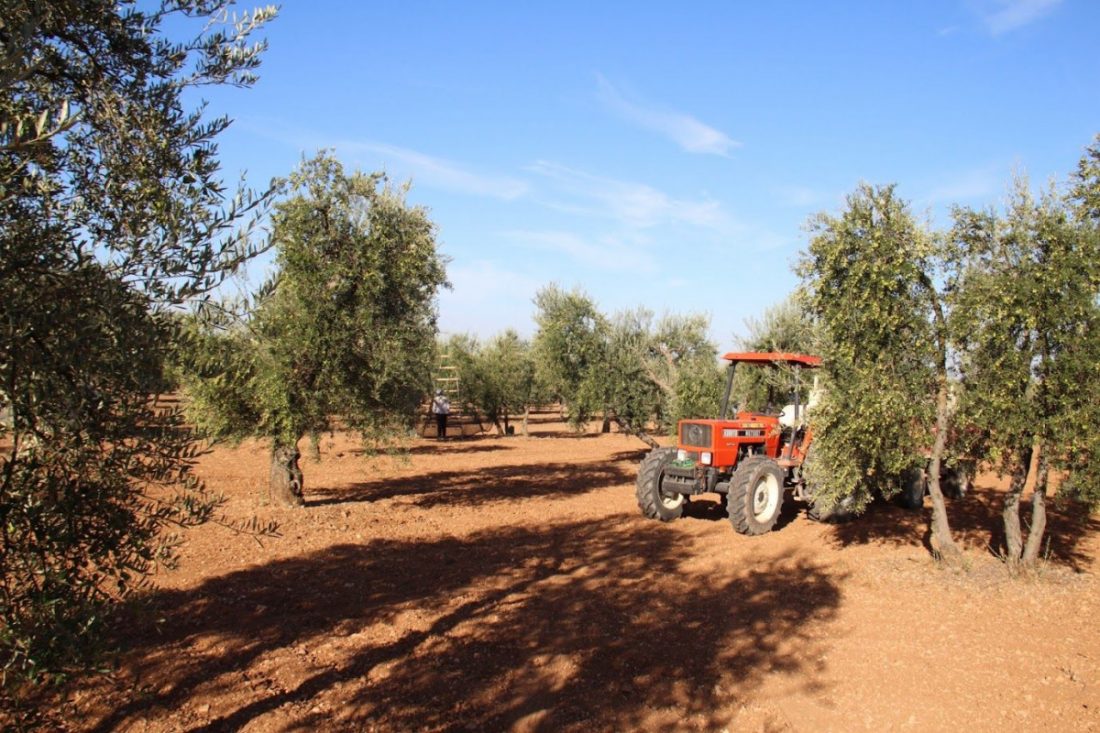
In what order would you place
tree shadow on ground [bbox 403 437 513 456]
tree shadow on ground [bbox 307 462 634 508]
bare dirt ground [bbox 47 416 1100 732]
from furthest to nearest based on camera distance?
tree shadow on ground [bbox 403 437 513 456] < tree shadow on ground [bbox 307 462 634 508] < bare dirt ground [bbox 47 416 1100 732]

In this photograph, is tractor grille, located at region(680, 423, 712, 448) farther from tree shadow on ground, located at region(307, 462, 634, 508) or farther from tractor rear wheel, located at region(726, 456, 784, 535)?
tree shadow on ground, located at region(307, 462, 634, 508)

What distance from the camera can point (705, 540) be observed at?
10664 millimetres

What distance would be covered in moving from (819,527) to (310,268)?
886 centimetres

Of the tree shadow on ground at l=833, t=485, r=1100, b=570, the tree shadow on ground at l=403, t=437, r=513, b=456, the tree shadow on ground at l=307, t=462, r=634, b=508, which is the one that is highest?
the tree shadow on ground at l=833, t=485, r=1100, b=570

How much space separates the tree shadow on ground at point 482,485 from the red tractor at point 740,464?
3.64 m

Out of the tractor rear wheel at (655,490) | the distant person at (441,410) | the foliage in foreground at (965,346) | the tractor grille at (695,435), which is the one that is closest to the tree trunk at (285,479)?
the tractor rear wheel at (655,490)

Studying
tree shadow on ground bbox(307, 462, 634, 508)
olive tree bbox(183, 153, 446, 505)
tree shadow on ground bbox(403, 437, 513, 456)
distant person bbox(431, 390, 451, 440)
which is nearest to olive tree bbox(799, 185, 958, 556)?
olive tree bbox(183, 153, 446, 505)

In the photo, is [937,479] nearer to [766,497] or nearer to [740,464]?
[740,464]

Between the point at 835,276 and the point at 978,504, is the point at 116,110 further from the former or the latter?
the point at 978,504

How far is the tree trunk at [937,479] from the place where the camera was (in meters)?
8.16

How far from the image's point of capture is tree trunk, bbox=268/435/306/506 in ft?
39.6

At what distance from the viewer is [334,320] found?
10.9 metres

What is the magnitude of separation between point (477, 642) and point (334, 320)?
19.9 ft

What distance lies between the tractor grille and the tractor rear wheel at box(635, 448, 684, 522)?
0.33m
